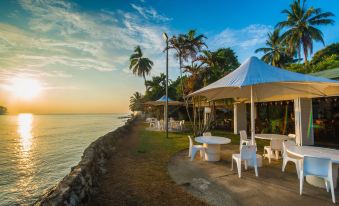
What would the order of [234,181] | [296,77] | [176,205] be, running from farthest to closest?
[296,77] → [234,181] → [176,205]

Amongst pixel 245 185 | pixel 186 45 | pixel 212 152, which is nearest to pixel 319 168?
pixel 245 185

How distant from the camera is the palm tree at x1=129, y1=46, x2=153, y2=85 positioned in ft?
118

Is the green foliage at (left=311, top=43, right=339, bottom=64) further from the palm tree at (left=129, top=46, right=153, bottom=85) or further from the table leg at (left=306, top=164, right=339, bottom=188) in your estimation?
the table leg at (left=306, top=164, right=339, bottom=188)

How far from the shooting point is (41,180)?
6316mm

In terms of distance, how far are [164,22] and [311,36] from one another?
72.9 feet

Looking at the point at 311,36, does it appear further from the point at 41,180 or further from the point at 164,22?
the point at 41,180

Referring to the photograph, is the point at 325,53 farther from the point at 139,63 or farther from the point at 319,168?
the point at 319,168

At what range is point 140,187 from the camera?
4051 millimetres

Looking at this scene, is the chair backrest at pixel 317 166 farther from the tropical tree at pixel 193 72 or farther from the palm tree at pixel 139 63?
the palm tree at pixel 139 63

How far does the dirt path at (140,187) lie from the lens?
3.43 metres

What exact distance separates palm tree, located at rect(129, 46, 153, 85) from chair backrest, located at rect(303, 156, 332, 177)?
3441cm

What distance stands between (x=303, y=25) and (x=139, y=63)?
27.2 m

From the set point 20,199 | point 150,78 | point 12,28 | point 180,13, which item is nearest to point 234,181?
point 20,199

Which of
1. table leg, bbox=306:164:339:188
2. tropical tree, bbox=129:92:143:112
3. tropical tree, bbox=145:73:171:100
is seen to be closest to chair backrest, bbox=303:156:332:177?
table leg, bbox=306:164:339:188
